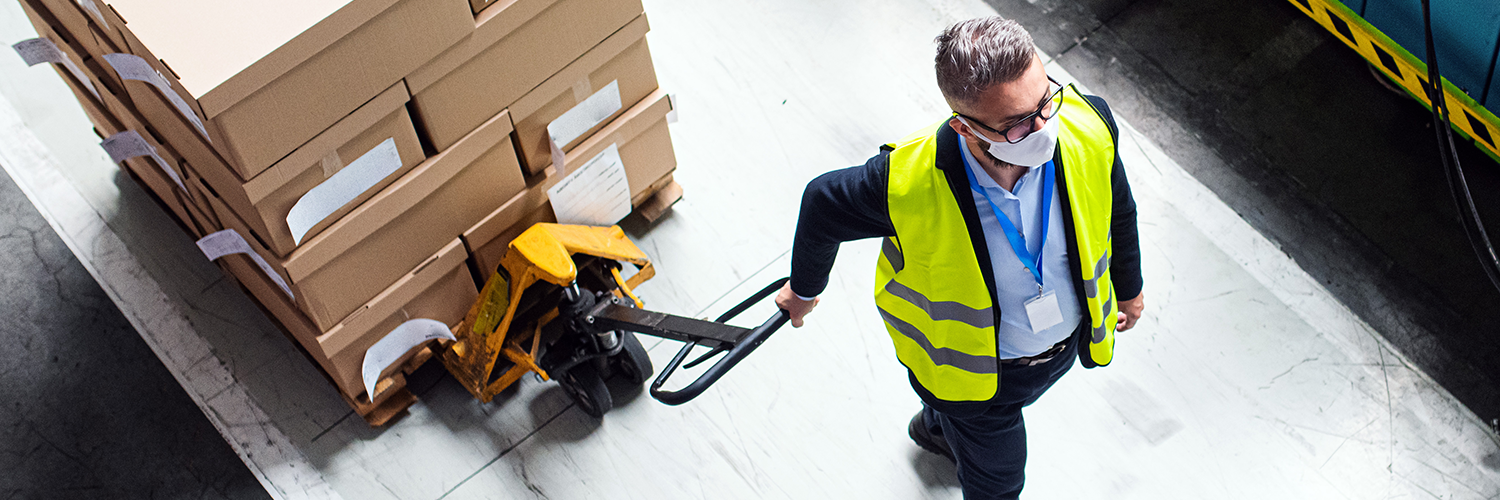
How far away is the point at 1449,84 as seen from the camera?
446cm

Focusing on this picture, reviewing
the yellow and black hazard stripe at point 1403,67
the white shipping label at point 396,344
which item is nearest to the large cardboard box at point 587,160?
the white shipping label at point 396,344

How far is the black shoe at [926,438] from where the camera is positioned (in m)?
3.83

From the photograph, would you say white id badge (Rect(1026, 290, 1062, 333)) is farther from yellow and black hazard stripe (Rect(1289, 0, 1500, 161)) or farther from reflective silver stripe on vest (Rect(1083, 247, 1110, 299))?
yellow and black hazard stripe (Rect(1289, 0, 1500, 161))

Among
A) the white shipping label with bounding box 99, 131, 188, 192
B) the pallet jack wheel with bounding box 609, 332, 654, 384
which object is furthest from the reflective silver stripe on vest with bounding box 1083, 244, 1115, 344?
the white shipping label with bounding box 99, 131, 188, 192

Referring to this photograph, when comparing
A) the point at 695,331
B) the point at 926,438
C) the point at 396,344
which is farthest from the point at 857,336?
the point at 396,344

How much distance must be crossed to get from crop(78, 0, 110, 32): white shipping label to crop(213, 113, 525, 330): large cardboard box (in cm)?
65

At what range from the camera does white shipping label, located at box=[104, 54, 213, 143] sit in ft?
9.77

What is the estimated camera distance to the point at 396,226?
3648 millimetres

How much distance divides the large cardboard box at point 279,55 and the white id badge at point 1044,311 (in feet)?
5.45

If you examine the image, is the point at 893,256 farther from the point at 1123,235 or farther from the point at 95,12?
the point at 95,12

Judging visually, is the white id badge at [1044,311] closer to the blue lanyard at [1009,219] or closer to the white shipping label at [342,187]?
the blue lanyard at [1009,219]

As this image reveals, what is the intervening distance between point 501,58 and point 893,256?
132cm

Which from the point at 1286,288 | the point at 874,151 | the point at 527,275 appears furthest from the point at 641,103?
the point at 1286,288

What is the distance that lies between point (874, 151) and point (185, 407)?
2631mm
